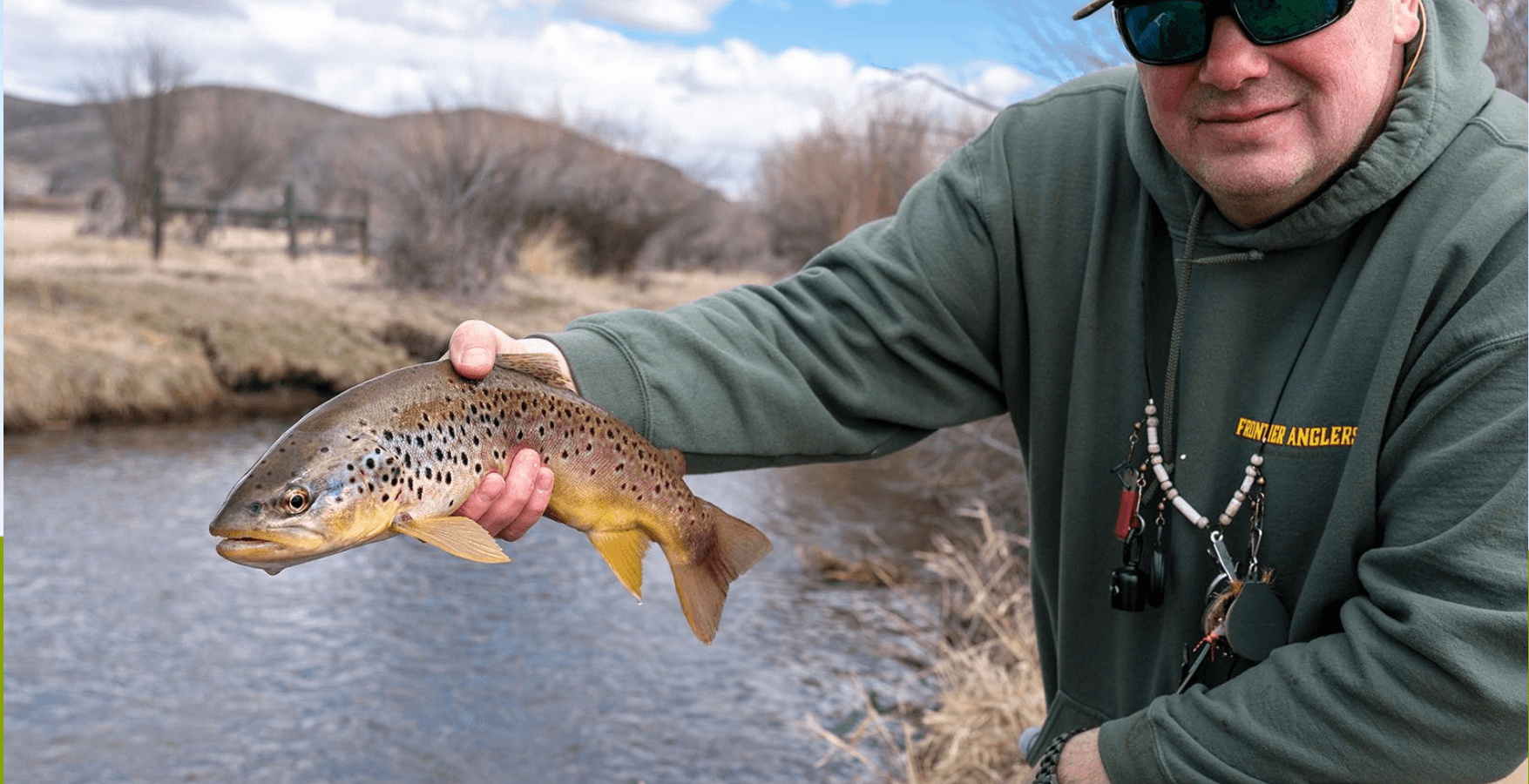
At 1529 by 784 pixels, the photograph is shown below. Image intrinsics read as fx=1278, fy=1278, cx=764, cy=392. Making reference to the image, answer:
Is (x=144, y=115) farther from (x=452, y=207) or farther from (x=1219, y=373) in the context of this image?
(x=1219, y=373)

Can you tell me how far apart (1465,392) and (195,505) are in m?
9.37

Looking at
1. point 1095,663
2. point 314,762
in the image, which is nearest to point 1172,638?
point 1095,663

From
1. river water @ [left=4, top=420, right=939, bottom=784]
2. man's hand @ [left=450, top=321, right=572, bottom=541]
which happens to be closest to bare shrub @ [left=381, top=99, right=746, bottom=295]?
river water @ [left=4, top=420, right=939, bottom=784]

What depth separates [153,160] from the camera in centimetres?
2116

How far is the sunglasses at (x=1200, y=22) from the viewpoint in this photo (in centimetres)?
207

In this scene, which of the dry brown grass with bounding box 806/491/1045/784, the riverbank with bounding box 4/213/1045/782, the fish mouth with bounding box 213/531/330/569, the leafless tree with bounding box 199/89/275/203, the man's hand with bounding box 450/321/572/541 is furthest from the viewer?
the leafless tree with bounding box 199/89/275/203

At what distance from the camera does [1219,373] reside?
7.72 feet

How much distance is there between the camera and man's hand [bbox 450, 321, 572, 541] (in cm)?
206

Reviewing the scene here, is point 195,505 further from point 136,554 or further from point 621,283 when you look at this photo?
point 621,283

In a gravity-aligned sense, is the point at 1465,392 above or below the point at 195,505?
above

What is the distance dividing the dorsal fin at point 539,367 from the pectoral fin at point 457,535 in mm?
319

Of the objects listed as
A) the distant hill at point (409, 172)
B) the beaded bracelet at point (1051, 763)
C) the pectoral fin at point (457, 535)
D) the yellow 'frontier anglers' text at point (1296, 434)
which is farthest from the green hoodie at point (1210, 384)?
the distant hill at point (409, 172)

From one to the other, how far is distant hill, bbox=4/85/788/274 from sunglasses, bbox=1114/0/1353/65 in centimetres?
1675

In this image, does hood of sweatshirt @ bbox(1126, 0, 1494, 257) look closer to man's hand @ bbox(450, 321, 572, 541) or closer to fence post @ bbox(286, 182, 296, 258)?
man's hand @ bbox(450, 321, 572, 541)
